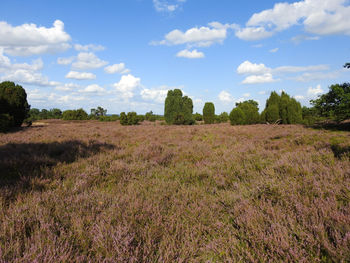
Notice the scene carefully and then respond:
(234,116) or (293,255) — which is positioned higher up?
(234,116)

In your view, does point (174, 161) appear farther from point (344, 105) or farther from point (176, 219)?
point (344, 105)

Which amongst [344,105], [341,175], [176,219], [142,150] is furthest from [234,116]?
[176,219]

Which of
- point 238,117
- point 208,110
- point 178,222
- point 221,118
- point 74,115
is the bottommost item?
point 178,222

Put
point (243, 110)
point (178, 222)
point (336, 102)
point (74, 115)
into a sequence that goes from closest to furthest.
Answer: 1. point (178, 222)
2. point (336, 102)
3. point (243, 110)
4. point (74, 115)

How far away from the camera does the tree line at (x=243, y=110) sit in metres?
10.7

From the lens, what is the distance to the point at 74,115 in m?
38.1

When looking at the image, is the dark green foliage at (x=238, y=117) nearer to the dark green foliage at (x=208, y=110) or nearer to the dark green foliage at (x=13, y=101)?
the dark green foliage at (x=208, y=110)

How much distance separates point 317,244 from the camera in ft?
5.48

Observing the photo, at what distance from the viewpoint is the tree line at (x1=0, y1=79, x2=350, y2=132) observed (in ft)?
35.0

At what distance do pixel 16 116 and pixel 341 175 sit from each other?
69.0 feet

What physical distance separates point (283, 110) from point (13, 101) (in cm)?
2534

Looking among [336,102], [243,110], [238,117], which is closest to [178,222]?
[336,102]

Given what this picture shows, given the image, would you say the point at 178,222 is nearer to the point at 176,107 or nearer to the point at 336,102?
the point at 336,102

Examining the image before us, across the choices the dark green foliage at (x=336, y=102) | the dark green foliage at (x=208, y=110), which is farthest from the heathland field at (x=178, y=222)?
the dark green foliage at (x=208, y=110)
